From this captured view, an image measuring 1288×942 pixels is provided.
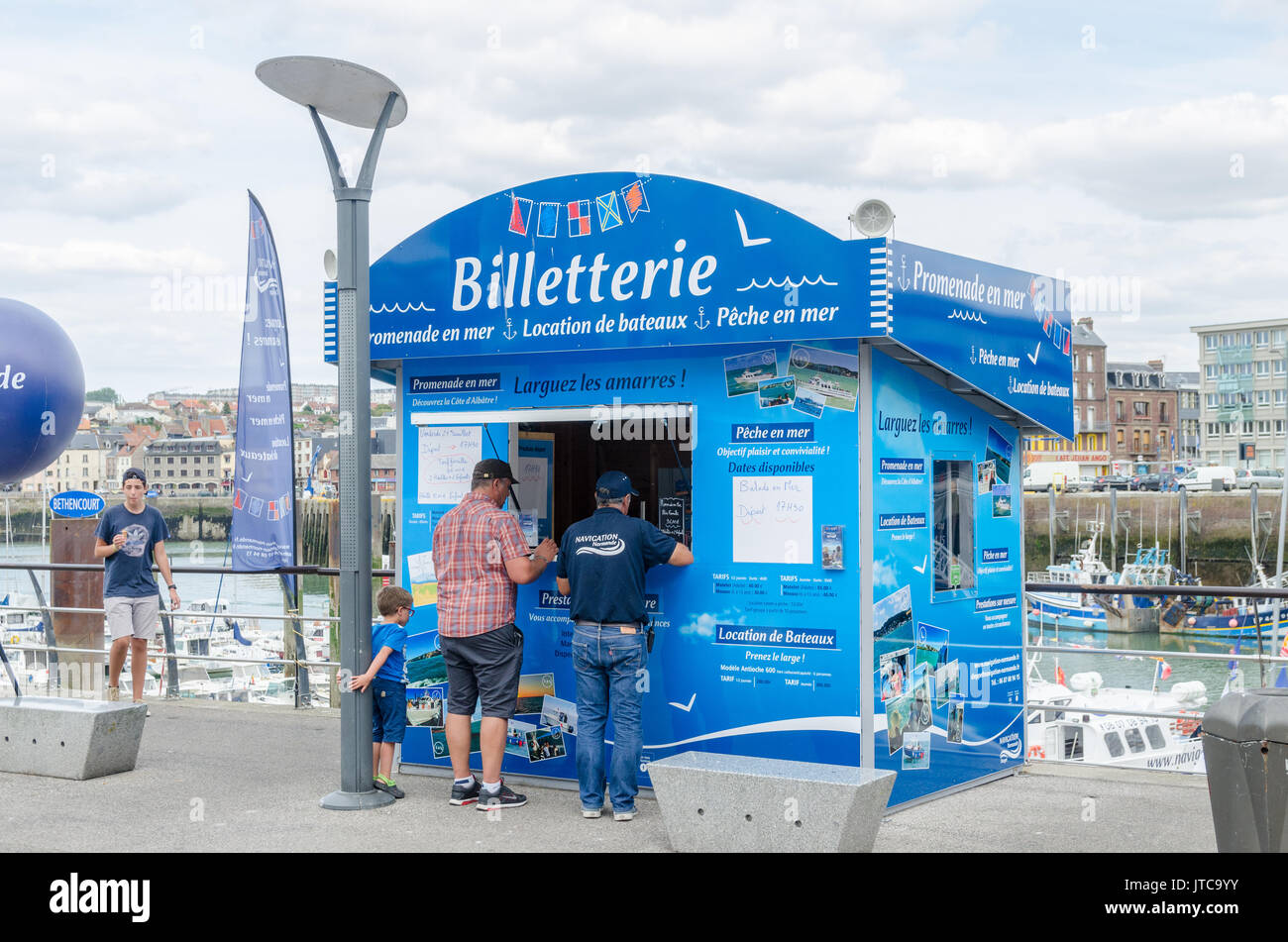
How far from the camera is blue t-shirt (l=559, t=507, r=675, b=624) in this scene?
6.38m

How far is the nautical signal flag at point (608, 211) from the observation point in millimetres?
6898

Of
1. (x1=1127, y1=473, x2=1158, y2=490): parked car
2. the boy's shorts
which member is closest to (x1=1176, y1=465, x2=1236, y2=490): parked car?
(x1=1127, y1=473, x2=1158, y2=490): parked car

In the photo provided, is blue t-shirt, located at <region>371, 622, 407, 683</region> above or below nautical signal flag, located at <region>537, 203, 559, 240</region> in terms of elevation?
below

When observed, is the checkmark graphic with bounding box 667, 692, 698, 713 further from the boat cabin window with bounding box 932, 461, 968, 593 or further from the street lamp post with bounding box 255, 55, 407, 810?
the street lamp post with bounding box 255, 55, 407, 810

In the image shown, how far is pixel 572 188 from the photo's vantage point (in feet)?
23.1

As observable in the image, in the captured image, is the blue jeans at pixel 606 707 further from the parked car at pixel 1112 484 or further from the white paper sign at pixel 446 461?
the parked car at pixel 1112 484

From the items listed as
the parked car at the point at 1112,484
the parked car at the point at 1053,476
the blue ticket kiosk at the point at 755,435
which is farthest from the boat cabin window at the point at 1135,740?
the parked car at the point at 1112,484

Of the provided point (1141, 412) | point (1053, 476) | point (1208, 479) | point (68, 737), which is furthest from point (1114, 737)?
point (1141, 412)

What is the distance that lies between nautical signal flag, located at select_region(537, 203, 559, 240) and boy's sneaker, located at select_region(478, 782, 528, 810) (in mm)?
2885

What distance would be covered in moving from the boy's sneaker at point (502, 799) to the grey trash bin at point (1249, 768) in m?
3.39

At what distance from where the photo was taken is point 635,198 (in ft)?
22.5
